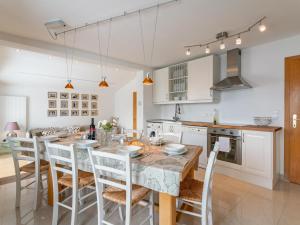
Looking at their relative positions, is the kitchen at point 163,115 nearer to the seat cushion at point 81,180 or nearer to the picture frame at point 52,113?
the seat cushion at point 81,180

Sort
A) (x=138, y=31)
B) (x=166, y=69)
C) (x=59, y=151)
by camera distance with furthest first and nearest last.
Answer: (x=166, y=69) < (x=138, y=31) < (x=59, y=151)

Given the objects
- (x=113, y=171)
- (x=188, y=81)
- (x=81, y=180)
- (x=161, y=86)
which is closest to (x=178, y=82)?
(x=188, y=81)

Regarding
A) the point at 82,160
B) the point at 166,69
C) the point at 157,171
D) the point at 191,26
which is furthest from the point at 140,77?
the point at 157,171

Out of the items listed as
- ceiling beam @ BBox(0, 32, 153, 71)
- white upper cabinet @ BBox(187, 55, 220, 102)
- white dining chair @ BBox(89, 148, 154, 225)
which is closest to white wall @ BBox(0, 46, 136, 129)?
ceiling beam @ BBox(0, 32, 153, 71)

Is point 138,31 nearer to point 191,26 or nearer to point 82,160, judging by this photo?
point 191,26

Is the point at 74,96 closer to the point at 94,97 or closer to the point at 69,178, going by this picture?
the point at 94,97

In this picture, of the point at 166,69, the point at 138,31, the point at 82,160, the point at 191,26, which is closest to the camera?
the point at 82,160

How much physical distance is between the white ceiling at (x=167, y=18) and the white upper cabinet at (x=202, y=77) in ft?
1.86

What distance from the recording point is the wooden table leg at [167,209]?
55.4 inches

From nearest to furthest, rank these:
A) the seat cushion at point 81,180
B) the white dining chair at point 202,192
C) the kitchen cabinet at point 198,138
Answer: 1. the white dining chair at point 202,192
2. the seat cushion at point 81,180
3. the kitchen cabinet at point 198,138

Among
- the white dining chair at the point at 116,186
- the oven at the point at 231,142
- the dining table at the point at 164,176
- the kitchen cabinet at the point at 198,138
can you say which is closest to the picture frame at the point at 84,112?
the kitchen cabinet at the point at 198,138

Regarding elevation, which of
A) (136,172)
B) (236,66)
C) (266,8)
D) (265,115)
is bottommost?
(136,172)

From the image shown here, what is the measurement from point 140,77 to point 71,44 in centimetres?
202

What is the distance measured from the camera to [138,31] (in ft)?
8.78
